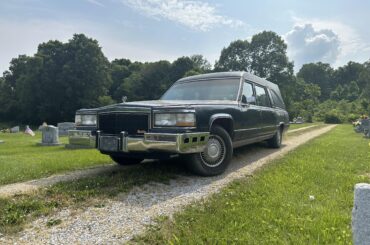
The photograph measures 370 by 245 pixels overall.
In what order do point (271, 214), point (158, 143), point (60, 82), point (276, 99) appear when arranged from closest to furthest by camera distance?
point (271, 214) → point (158, 143) → point (276, 99) → point (60, 82)

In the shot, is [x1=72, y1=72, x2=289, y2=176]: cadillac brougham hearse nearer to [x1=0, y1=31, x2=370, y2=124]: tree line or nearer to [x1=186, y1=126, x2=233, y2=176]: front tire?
[x1=186, y1=126, x2=233, y2=176]: front tire

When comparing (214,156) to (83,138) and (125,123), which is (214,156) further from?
(83,138)

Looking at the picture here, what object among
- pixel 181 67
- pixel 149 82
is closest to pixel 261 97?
pixel 181 67

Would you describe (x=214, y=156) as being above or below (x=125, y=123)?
below

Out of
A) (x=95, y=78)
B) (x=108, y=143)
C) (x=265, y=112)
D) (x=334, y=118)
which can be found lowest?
(x=334, y=118)

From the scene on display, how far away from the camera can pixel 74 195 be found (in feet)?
13.0

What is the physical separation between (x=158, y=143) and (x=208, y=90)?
2.34m

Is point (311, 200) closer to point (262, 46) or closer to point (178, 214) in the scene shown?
point (178, 214)

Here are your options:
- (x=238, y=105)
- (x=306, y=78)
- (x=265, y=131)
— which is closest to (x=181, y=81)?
(x=238, y=105)

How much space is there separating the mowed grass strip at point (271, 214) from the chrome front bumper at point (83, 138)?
2.22m

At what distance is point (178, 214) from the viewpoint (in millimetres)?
3369

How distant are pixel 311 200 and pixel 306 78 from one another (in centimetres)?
9527

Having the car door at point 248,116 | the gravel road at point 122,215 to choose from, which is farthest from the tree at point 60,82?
the gravel road at point 122,215

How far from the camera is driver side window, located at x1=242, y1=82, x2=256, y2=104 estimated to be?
6.18 m
